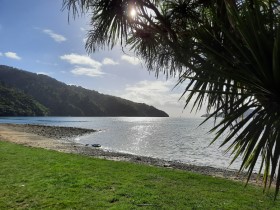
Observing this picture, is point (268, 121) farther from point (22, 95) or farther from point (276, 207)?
point (22, 95)

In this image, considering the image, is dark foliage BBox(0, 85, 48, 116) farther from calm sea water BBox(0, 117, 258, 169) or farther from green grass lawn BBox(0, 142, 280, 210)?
green grass lawn BBox(0, 142, 280, 210)

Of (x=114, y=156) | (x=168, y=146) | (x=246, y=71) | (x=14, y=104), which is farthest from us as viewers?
(x=14, y=104)

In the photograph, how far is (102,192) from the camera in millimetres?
9031

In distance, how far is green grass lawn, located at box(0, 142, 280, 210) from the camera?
309 inches

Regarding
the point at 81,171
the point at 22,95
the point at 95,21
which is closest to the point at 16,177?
the point at 81,171

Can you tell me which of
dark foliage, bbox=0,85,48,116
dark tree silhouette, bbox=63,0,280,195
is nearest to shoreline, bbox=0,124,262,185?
dark tree silhouette, bbox=63,0,280,195

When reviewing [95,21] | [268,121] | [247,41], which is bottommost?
[268,121]

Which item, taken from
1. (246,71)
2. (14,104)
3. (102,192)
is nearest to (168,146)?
(102,192)

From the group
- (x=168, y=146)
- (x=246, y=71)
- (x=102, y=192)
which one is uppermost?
(x=246, y=71)

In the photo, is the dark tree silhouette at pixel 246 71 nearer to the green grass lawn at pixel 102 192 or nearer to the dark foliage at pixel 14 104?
the green grass lawn at pixel 102 192

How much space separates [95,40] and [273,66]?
132 inches

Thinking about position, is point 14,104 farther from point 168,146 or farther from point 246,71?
point 246,71

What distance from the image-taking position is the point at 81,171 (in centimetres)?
1235

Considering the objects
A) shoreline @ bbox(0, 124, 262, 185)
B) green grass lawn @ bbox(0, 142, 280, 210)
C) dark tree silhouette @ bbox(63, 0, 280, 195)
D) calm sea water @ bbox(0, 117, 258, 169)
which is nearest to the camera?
dark tree silhouette @ bbox(63, 0, 280, 195)
